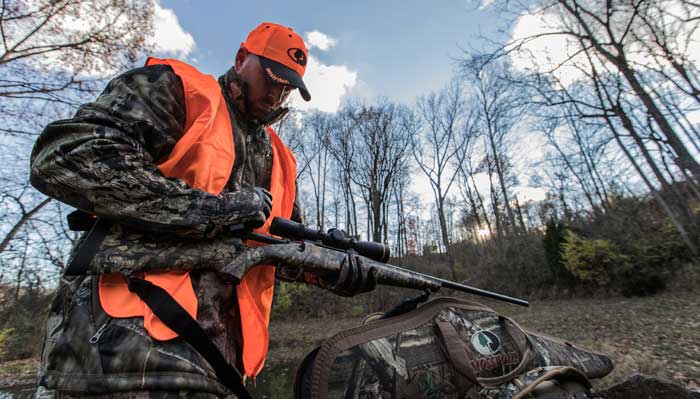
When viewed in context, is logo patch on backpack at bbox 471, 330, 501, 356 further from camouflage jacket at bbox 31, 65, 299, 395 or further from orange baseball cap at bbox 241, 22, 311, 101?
orange baseball cap at bbox 241, 22, 311, 101

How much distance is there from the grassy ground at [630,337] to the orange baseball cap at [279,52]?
1834mm

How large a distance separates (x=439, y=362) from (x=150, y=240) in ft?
5.29

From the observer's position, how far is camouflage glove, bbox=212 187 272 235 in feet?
5.03

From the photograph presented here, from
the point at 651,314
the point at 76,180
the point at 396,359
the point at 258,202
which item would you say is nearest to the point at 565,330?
the point at 651,314

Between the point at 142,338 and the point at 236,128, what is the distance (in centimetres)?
127

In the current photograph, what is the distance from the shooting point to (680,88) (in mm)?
11367

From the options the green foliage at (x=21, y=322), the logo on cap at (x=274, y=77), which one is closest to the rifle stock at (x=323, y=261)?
the logo on cap at (x=274, y=77)

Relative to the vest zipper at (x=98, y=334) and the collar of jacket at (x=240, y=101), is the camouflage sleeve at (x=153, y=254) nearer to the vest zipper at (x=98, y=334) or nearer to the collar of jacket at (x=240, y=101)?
the vest zipper at (x=98, y=334)

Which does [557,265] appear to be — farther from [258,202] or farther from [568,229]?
[258,202]

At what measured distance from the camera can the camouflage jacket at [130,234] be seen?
1.15 metres

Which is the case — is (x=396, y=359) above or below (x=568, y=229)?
below

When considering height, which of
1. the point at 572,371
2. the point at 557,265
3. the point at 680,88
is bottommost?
the point at 572,371

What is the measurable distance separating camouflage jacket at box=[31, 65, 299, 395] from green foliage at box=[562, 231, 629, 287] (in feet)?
61.8

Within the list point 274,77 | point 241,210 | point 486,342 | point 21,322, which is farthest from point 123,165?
point 21,322
